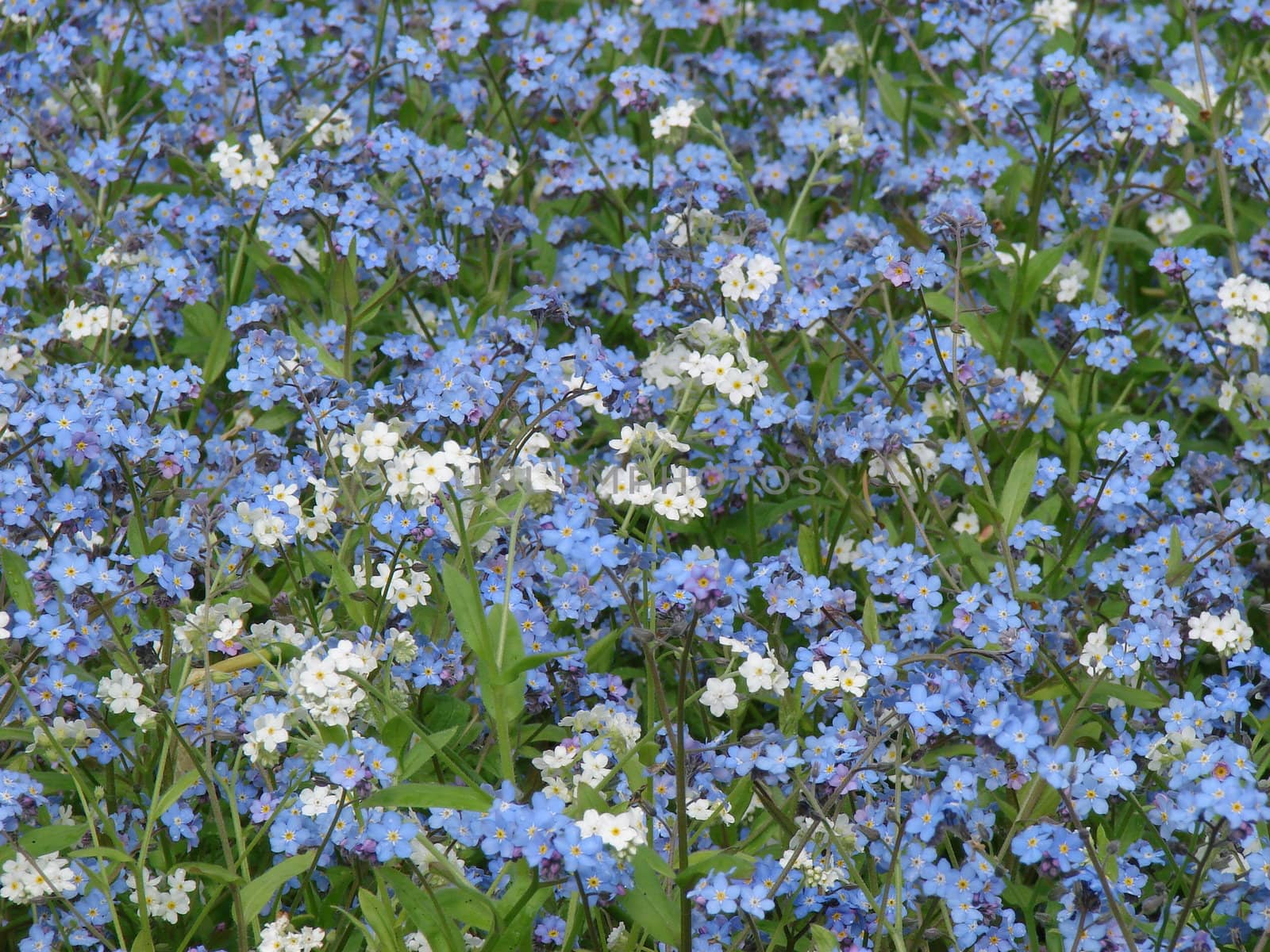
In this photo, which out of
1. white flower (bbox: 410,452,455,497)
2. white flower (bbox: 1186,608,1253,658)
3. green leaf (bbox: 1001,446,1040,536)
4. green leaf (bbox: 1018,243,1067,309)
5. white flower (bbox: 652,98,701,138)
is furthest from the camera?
white flower (bbox: 652,98,701,138)

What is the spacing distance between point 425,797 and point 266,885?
415mm

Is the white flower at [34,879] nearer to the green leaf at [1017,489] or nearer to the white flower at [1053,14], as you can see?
the green leaf at [1017,489]

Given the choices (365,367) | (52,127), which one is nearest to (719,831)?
(365,367)

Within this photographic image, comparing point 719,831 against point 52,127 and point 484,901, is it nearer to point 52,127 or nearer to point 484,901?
point 484,901

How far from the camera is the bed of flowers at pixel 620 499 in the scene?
2961 millimetres

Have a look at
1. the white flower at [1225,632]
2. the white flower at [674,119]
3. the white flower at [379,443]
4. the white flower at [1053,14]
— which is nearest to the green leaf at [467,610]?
the white flower at [379,443]

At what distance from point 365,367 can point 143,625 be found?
119 centimetres

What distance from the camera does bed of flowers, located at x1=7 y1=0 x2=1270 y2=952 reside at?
117 inches

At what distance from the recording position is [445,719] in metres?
3.49

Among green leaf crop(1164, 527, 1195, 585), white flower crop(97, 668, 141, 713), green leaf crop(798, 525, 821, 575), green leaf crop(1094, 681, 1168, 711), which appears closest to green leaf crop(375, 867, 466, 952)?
white flower crop(97, 668, 141, 713)

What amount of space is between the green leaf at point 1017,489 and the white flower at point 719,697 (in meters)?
1.04

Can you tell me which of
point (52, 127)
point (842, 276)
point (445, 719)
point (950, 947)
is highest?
point (52, 127)

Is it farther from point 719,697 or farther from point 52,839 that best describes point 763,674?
point 52,839

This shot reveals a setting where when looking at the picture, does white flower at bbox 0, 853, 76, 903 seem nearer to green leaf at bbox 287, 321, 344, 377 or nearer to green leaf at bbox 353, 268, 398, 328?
green leaf at bbox 287, 321, 344, 377
